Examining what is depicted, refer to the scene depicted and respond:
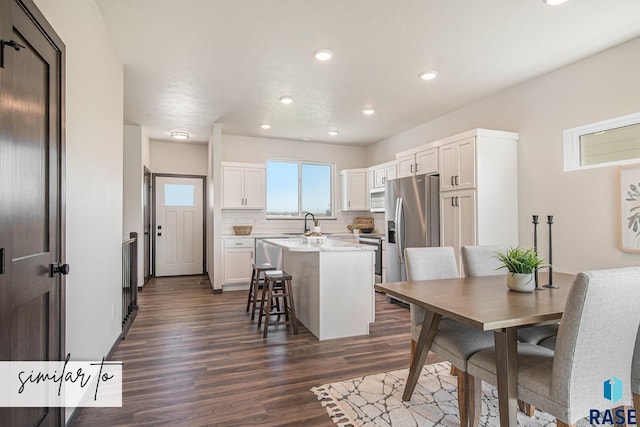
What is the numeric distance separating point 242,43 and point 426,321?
2.66 metres

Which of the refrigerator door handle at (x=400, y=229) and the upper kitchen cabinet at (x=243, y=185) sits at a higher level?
the upper kitchen cabinet at (x=243, y=185)

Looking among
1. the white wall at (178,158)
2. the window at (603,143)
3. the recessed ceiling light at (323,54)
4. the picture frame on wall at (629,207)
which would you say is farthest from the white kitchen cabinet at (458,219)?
the white wall at (178,158)

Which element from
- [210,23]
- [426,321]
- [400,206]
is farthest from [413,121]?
[426,321]

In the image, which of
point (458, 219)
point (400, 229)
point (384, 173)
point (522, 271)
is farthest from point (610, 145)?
point (384, 173)

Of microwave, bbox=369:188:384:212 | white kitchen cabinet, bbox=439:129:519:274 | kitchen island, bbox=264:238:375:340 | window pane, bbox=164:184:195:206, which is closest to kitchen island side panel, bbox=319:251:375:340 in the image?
kitchen island, bbox=264:238:375:340

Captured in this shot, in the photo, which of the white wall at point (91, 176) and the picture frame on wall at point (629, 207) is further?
the picture frame on wall at point (629, 207)

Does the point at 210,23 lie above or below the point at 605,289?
above

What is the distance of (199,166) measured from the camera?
732 cm

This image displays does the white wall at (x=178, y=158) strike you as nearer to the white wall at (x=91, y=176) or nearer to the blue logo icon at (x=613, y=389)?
the white wall at (x=91, y=176)

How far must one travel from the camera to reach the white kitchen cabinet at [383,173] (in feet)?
18.5

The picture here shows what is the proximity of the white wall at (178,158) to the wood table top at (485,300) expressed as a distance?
6.12m

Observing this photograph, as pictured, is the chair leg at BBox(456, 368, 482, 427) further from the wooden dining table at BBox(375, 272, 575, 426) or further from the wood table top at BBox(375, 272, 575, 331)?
the wood table top at BBox(375, 272, 575, 331)

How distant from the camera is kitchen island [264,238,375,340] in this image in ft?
11.3

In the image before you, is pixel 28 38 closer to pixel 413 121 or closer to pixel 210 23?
pixel 210 23
